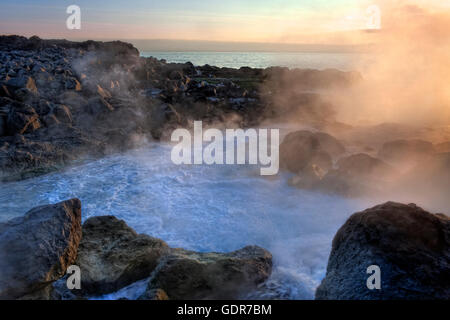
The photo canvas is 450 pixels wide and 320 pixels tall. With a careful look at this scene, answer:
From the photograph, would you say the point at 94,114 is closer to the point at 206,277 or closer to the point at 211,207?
the point at 211,207

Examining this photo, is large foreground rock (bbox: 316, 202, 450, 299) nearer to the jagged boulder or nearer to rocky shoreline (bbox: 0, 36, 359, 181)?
rocky shoreline (bbox: 0, 36, 359, 181)

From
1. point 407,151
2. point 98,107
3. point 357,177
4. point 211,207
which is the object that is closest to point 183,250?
point 211,207

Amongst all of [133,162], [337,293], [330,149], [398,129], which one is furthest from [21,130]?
[398,129]

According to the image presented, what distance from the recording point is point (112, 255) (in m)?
5.79

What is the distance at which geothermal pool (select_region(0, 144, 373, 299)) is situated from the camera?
6.68 m

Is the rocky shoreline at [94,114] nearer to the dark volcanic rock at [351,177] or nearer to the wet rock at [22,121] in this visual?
the wet rock at [22,121]

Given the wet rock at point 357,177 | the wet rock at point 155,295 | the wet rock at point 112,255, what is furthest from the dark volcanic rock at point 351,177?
the wet rock at point 155,295

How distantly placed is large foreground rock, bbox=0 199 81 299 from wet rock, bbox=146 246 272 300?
1.61 meters

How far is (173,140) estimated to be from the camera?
15.0 m

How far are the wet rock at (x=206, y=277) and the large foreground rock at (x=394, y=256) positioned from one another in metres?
1.13

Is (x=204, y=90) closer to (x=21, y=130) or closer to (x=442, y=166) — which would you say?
(x=21, y=130)

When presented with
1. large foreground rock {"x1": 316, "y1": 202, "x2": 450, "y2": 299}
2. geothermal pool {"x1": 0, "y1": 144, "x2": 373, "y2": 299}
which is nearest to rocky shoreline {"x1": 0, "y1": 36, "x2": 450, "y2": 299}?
large foreground rock {"x1": 316, "y1": 202, "x2": 450, "y2": 299}

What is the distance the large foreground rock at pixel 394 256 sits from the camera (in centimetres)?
387

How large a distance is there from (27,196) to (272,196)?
22.6 feet
